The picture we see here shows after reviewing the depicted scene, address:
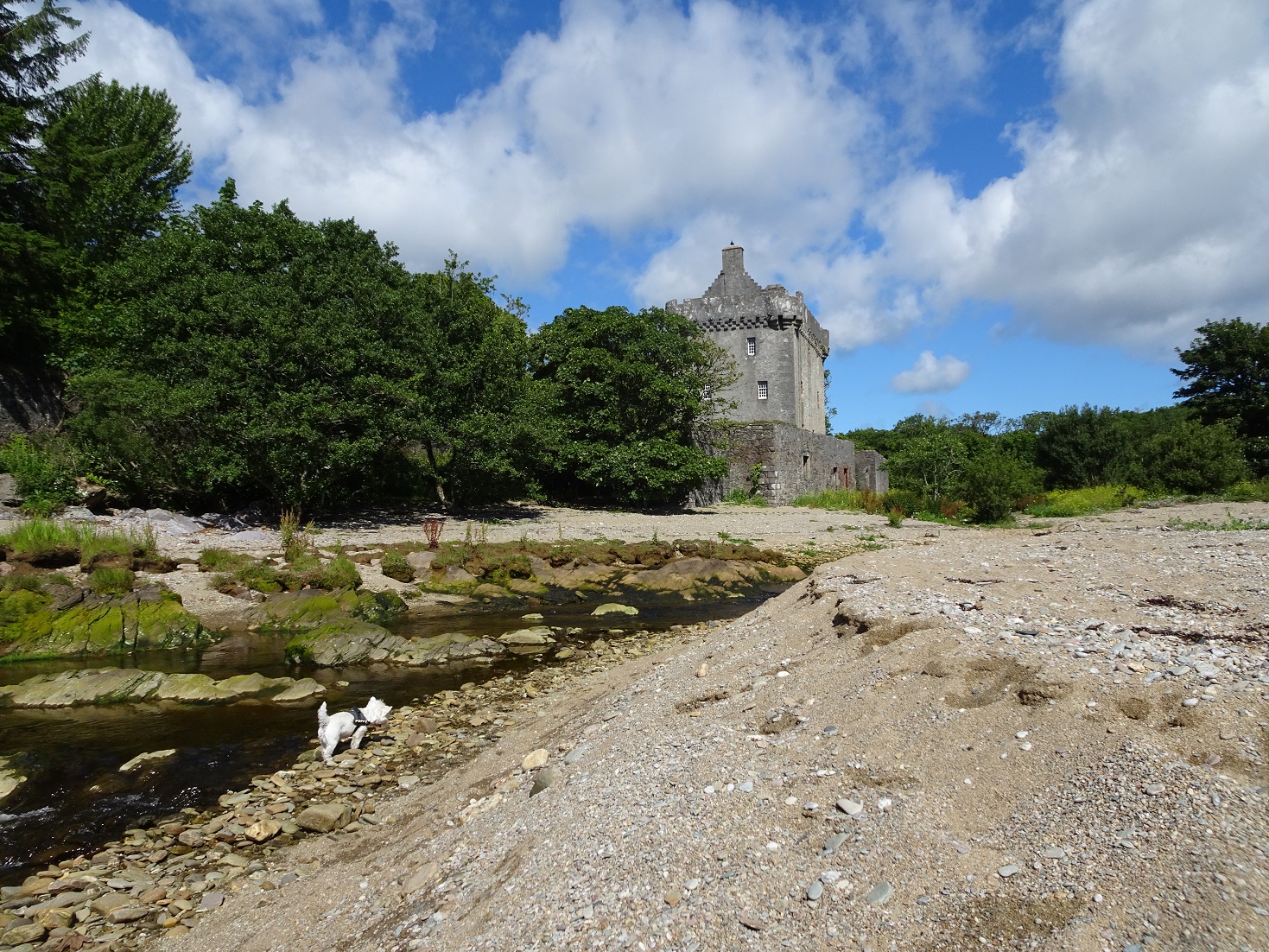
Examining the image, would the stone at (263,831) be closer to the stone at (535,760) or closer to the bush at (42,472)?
the stone at (535,760)

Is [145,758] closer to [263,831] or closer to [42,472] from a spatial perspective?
[263,831]

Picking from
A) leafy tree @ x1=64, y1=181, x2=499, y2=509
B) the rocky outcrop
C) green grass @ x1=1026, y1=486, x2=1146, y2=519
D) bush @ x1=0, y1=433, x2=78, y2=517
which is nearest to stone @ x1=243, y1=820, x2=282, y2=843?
the rocky outcrop

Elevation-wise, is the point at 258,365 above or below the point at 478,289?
below

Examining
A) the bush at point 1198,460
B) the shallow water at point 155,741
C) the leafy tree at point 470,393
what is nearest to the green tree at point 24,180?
the leafy tree at point 470,393

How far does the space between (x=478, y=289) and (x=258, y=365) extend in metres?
8.22

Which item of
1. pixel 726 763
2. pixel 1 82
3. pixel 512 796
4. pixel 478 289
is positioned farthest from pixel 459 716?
pixel 1 82

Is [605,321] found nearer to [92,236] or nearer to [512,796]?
[92,236]

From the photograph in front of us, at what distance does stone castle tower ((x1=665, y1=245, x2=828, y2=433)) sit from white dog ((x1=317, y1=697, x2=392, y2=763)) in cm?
3211

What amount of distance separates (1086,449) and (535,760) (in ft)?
119

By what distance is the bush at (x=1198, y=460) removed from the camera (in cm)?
2734

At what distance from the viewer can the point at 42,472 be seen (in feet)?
67.8

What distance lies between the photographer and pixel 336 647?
11195 millimetres

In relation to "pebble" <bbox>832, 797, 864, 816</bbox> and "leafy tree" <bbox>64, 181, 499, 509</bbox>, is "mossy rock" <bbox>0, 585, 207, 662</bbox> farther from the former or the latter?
"pebble" <bbox>832, 797, 864, 816</bbox>

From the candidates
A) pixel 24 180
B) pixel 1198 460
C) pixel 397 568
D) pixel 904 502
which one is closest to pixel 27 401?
pixel 24 180
